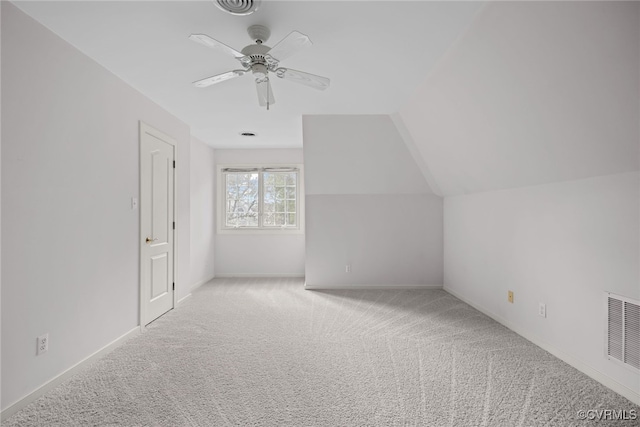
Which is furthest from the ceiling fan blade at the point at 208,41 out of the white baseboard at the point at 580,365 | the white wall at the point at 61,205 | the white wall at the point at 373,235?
the white baseboard at the point at 580,365

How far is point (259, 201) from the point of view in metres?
6.18

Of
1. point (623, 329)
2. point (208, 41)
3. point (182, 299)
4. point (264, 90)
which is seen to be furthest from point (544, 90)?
point (182, 299)

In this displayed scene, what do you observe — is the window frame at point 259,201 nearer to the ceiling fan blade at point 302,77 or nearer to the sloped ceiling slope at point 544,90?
the sloped ceiling slope at point 544,90

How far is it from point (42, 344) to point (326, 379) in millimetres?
1910

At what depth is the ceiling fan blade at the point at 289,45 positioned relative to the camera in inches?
74.3

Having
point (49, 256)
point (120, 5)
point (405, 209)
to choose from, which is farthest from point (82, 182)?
point (405, 209)

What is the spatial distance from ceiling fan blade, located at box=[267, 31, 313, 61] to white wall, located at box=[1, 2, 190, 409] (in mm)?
1550

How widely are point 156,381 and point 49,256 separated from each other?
1.13m

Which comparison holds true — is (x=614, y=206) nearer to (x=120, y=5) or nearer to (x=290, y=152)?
(x=120, y=5)

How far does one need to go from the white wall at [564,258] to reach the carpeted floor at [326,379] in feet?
0.65

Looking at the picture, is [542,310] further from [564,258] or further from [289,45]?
[289,45]

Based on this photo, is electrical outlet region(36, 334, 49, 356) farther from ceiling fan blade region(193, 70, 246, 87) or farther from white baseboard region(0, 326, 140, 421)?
ceiling fan blade region(193, 70, 246, 87)

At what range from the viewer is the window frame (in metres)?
6.11

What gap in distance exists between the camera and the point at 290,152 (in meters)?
6.11
